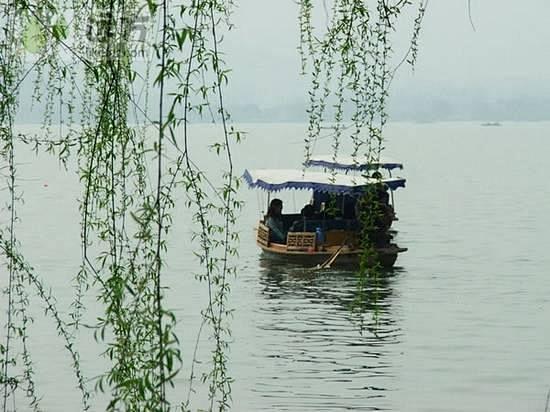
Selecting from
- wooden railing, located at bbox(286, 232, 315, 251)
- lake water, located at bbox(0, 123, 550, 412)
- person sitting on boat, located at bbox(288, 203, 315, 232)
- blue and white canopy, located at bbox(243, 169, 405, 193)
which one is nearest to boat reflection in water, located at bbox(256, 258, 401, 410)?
lake water, located at bbox(0, 123, 550, 412)

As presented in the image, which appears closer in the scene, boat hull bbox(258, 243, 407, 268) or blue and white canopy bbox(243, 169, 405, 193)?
blue and white canopy bbox(243, 169, 405, 193)

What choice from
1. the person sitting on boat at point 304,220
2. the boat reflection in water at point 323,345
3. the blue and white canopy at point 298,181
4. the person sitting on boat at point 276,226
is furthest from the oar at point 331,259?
the blue and white canopy at point 298,181

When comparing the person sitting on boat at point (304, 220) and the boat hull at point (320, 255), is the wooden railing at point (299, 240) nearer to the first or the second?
the boat hull at point (320, 255)

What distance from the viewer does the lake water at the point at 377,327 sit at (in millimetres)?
15430

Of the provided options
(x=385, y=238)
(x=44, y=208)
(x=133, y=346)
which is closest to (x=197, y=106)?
(x=133, y=346)

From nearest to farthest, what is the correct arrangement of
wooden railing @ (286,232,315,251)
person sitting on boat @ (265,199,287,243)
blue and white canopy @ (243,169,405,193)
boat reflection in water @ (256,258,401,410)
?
1. boat reflection in water @ (256,258,401,410)
2. blue and white canopy @ (243,169,405,193)
3. wooden railing @ (286,232,315,251)
4. person sitting on boat @ (265,199,287,243)

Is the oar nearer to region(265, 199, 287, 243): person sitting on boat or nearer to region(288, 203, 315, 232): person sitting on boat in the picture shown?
region(288, 203, 315, 232): person sitting on boat

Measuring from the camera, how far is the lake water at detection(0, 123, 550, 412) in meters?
15.4

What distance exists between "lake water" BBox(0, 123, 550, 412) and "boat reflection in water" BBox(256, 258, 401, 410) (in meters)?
0.02

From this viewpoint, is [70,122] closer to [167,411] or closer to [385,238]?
[167,411]

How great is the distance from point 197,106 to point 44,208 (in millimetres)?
48611

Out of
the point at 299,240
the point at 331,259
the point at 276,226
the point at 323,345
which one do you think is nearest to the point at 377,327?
the point at 323,345

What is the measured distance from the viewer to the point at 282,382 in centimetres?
1616

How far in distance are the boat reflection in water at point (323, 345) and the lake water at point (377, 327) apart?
0.08ft
